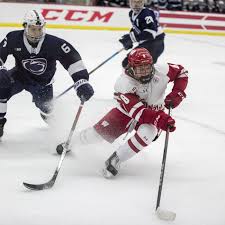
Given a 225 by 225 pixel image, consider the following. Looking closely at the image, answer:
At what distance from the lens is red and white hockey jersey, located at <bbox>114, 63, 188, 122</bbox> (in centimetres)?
273

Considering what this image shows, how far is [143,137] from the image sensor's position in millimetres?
2725

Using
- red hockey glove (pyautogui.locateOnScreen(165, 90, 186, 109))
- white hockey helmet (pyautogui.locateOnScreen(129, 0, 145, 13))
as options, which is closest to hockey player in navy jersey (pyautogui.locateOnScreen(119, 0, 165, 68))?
white hockey helmet (pyautogui.locateOnScreen(129, 0, 145, 13))

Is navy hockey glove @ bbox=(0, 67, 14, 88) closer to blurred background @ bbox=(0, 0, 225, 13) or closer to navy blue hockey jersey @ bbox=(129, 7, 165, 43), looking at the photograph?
navy blue hockey jersey @ bbox=(129, 7, 165, 43)

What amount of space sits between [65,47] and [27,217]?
4.36ft

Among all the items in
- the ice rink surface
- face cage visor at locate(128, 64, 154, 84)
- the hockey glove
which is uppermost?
face cage visor at locate(128, 64, 154, 84)

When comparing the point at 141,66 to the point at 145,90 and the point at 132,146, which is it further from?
the point at 132,146

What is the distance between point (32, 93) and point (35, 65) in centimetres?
25

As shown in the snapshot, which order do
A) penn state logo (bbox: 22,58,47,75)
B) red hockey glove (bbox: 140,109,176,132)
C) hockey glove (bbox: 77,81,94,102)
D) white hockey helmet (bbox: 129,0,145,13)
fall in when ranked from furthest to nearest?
white hockey helmet (bbox: 129,0,145,13)
penn state logo (bbox: 22,58,47,75)
hockey glove (bbox: 77,81,94,102)
red hockey glove (bbox: 140,109,176,132)

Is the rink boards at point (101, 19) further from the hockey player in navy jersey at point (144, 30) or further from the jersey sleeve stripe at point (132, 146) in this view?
the jersey sleeve stripe at point (132, 146)

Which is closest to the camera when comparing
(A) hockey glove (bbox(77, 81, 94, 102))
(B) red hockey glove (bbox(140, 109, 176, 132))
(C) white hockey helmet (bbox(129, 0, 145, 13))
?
(B) red hockey glove (bbox(140, 109, 176, 132))

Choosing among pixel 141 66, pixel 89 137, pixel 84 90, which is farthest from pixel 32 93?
pixel 141 66

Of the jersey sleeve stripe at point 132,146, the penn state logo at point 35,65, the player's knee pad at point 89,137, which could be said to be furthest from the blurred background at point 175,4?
the jersey sleeve stripe at point 132,146

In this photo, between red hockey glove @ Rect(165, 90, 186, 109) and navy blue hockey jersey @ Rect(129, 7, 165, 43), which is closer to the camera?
red hockey glove @ Rect(165, 90, 186, 109)

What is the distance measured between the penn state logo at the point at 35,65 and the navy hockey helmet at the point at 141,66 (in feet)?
2.50
